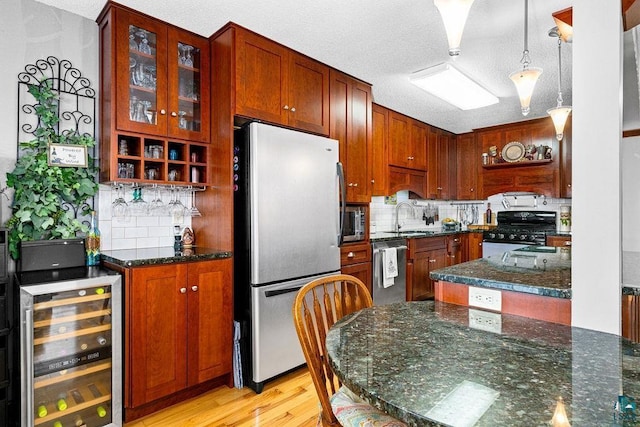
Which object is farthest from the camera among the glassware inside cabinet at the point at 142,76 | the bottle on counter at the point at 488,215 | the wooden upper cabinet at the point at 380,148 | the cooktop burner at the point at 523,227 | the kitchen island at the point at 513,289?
the bottle on counter at the point at 488,215

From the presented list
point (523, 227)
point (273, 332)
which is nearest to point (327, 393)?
point (273, 332)

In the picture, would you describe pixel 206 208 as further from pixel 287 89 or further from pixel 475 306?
pixel 475 306

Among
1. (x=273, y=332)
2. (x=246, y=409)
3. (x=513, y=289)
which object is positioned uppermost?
(x=513, y=289)

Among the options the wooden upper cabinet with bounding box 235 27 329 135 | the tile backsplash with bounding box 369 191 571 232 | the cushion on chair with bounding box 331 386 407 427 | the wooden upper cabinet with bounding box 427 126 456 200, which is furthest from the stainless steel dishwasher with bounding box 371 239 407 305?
the cushion on chair with bounding box 331 386 407 427

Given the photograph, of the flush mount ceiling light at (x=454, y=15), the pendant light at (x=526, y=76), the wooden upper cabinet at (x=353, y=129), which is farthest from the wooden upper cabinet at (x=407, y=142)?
the flush mount ceiling light at (x=454, y=15)

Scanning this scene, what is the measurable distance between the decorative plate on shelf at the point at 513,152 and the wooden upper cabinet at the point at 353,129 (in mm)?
2572

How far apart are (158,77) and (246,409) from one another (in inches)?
87.0

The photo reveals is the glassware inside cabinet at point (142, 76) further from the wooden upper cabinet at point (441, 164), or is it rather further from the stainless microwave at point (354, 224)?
the wooden upper cabinet at point (441, 164)

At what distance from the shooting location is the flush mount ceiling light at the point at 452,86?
3030 mm

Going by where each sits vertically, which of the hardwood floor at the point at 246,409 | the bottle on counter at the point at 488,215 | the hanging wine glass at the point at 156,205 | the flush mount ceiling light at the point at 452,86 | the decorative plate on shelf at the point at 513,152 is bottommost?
the hardwood floor at the point at 246,409

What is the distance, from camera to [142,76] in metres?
2.36

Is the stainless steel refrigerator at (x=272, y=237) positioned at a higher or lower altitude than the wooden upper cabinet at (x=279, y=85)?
lower

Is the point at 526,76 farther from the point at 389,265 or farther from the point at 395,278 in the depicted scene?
the point at 395,278

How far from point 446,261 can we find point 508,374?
14.2 feet
